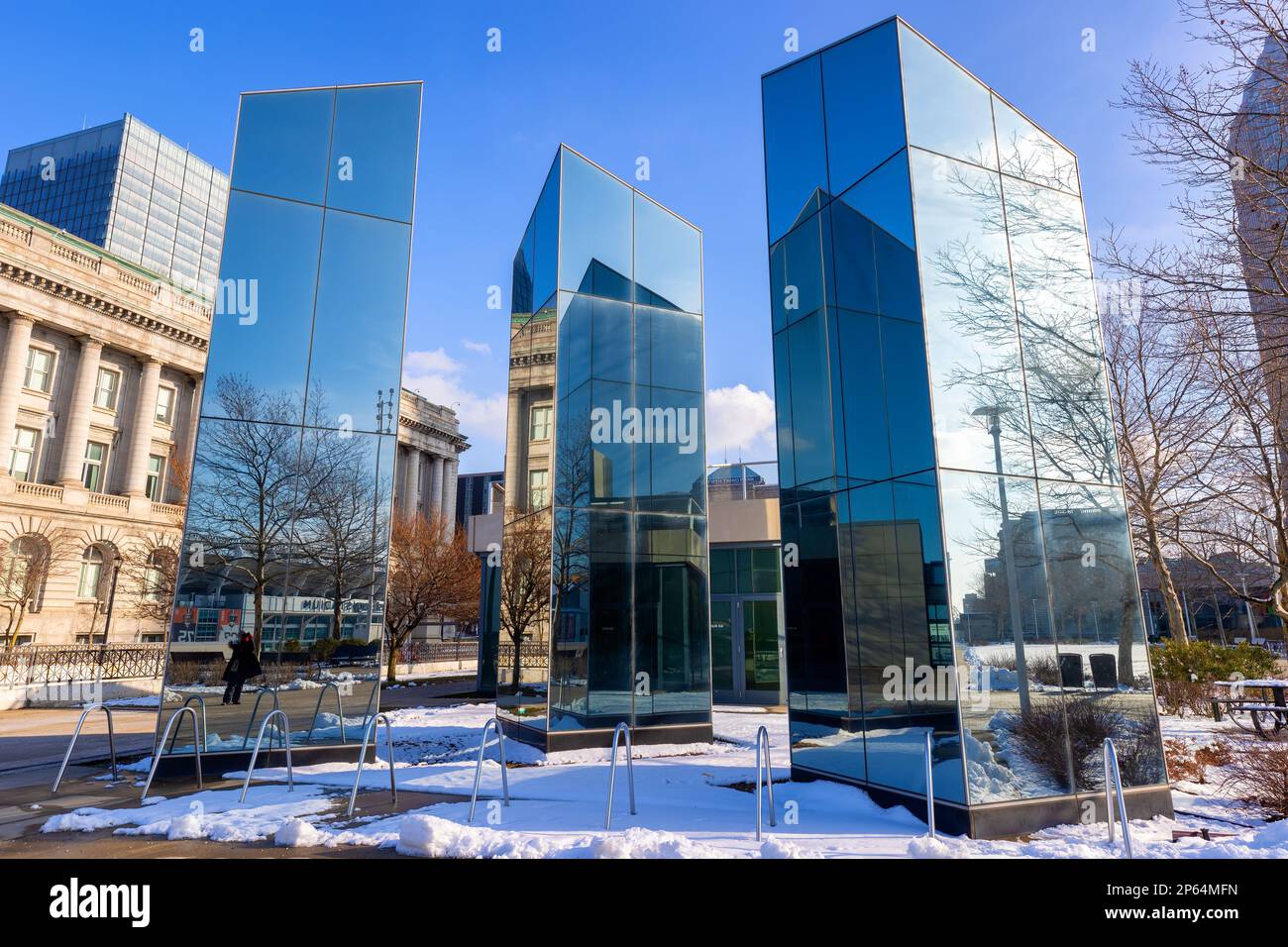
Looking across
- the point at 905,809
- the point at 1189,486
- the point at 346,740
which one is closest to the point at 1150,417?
the point at 1189,486

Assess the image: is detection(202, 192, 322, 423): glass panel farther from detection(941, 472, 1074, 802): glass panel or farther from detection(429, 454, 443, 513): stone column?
detection(429, 454, 443, 513): stone column

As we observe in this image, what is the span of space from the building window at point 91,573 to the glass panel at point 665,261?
164 ft

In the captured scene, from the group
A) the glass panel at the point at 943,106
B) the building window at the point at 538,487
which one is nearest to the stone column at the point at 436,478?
the building window at the point at 538,487

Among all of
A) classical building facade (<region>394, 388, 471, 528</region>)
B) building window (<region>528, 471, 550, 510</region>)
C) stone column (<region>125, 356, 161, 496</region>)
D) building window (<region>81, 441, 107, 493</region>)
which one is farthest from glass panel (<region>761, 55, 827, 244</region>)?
classical building facade (<region>394, 388, 471, 528</region>)

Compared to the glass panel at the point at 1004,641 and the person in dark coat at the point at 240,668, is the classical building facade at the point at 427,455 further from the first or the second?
the glass panel at the point at 1004,641

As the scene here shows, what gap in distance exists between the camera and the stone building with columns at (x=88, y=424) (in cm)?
4481

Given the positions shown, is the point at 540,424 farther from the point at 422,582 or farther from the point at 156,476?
the point at 156,476

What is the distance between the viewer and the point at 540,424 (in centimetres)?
1523

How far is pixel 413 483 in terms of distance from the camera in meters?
74.6

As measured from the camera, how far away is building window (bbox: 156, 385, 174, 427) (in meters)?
57.2

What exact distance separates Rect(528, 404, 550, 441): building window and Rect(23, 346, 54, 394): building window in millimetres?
51424

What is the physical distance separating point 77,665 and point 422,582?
12.6m

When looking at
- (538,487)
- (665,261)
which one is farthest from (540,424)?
(665,261)
